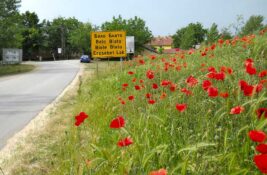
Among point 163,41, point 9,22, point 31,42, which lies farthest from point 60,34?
point 9,22

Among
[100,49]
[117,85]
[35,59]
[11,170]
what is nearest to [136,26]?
[35,59]

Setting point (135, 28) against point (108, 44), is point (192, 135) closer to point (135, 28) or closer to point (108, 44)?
point (108, 44)

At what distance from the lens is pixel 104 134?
502 cm

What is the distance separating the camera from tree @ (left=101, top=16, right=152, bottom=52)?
255 ft

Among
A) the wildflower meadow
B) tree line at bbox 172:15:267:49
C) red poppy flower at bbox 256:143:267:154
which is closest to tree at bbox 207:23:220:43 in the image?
tree line at bbox 172:15:267:49

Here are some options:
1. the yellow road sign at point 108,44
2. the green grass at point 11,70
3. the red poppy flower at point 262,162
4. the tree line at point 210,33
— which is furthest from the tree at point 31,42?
the red poppy flower at point 262,162

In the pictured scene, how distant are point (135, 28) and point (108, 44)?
66.5 metres

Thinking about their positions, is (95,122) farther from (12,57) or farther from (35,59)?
(35,59)

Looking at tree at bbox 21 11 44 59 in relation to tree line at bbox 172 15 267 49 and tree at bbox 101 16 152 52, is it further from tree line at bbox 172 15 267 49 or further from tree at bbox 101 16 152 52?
tree line at bbox 172 15 267 49

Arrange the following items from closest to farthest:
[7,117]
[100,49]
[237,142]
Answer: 1. [237,142]
2. [7,117]
3. [100,49]

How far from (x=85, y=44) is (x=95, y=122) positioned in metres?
83.7

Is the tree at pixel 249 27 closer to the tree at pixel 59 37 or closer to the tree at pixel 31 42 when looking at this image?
the tree at pixel 31 42

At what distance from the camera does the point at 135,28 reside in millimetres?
82125

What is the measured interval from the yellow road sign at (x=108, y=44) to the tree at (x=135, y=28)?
59.7m
